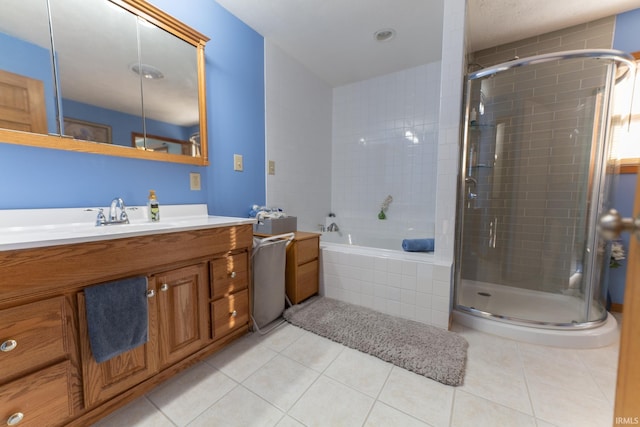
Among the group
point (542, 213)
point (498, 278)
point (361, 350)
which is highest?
point (542, 213)

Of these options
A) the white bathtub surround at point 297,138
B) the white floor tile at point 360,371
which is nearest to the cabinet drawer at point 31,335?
the white floor tile at point 360,371

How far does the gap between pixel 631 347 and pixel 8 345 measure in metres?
1.56

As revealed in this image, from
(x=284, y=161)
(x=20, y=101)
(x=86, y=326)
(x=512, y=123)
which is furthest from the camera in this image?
(x=284, y=161)

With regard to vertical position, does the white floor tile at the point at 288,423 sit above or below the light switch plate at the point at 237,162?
below

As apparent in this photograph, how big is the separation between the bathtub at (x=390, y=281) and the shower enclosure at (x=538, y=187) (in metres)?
0.29

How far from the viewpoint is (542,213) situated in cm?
208

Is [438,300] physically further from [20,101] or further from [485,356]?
[20,101]

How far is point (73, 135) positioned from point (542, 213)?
3239 mm

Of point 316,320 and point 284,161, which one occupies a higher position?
point 284,161

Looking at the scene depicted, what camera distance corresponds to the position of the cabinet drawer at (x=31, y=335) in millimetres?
748

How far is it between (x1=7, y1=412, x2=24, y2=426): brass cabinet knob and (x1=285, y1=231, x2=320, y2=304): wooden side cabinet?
1356 millimetres

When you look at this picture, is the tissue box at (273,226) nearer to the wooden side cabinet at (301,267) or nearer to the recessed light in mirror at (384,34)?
the wooden side cabinet at (301,267)

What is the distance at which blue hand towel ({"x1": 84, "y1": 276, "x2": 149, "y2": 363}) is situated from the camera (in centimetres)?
91

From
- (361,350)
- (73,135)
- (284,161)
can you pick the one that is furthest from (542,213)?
(73,135)
